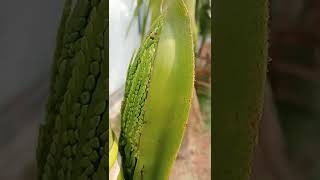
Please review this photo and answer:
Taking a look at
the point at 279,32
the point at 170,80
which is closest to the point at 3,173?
the point at 170,80

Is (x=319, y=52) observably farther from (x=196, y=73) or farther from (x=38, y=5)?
(x=38, y=5)

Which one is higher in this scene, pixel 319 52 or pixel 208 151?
pixel 319 52
